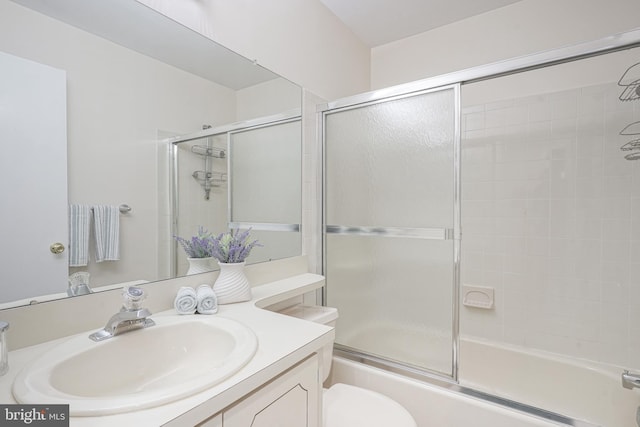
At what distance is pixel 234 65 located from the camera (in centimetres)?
138

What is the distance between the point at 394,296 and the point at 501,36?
179 centimetres

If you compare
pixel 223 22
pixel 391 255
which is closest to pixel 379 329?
pixel 391 255

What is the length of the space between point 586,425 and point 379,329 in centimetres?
90

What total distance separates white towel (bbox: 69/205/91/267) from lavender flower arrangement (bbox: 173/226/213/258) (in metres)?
0.30

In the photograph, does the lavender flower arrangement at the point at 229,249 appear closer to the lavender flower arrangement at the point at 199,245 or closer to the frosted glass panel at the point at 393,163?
the lavender flower arrangement at the point at 199,245

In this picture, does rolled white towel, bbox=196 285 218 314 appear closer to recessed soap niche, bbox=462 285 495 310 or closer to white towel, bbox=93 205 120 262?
white towel, bbox=93 205 120 262

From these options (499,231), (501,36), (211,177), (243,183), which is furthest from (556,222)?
(211,177)

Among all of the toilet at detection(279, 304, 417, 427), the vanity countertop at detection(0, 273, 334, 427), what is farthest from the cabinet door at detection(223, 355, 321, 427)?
the toilet at detection(279, 304, 417, 427)

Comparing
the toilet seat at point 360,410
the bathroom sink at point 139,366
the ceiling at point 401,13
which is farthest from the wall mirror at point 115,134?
the ceiling at point 401,13

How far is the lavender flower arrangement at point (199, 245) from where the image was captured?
A: 46.7 inches

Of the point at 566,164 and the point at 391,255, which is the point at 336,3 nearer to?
the point at 391,255

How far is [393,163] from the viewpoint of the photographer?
5.50ft

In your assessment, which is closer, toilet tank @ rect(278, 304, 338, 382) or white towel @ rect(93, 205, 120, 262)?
white towel @ rect(93, 205, 120, 262)

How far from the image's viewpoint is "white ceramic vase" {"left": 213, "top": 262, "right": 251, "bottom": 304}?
1.15m
